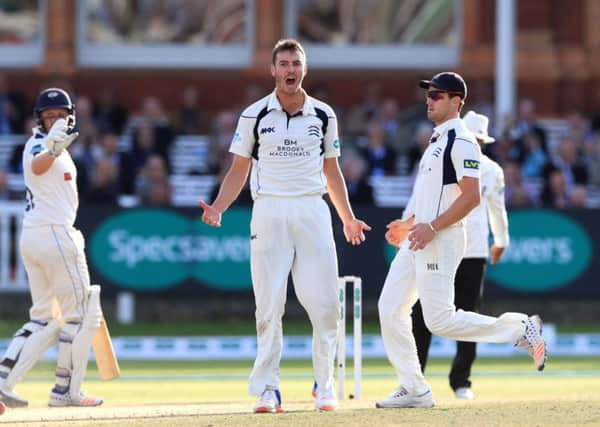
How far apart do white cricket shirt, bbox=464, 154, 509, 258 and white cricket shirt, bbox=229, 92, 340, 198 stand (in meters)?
2.20

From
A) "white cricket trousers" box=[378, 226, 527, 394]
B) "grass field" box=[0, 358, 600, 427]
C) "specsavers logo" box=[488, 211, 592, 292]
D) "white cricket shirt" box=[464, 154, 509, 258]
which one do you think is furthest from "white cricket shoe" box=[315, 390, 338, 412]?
"specsavers logo" box=[488, 211, 592, 292]

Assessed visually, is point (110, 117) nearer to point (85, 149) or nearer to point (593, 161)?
point (85, 149)

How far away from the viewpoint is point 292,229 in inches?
382

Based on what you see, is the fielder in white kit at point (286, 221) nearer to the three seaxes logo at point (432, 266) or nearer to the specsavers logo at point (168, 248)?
the three seaxes logo at point (432, 266)

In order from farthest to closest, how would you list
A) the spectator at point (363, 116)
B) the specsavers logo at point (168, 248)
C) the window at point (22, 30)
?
the window at point (22, 30), the spectator at point (363, 116), the specsavers logo at point (168, 248)

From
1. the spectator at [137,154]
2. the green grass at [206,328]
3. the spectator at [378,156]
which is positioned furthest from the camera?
the spectator at [378,156]

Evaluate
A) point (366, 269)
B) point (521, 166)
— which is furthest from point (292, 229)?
point (521, 166)

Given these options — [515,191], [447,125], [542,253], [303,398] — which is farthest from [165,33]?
[447,125]

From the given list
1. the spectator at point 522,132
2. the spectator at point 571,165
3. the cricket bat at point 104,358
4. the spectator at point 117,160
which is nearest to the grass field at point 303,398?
the cricket bat at point 104,358

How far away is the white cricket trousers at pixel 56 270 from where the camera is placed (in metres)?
10.8

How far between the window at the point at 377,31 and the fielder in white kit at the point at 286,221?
665 inches

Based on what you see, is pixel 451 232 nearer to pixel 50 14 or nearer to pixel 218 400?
pixel 218 400

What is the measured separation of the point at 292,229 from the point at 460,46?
17.3m

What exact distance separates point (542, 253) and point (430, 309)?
31.1 ft
